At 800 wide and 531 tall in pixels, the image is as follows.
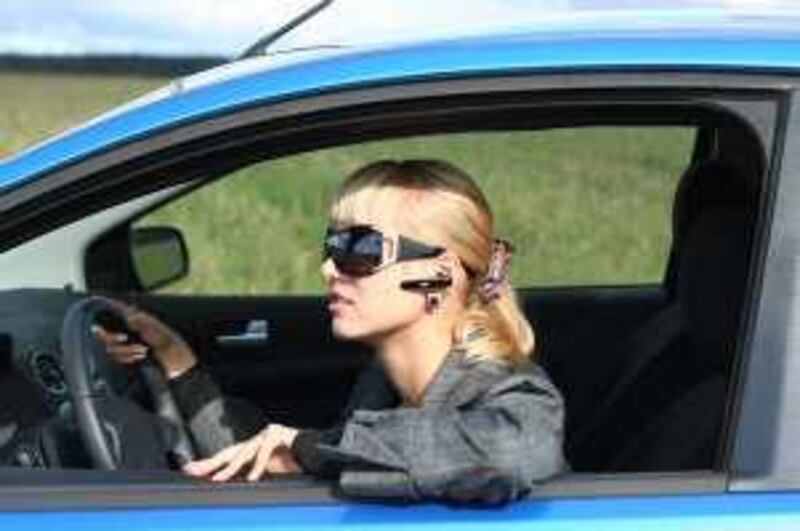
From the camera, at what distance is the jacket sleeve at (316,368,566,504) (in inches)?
93.0

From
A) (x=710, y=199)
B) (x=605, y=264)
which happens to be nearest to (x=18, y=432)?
(x=710, y=199)

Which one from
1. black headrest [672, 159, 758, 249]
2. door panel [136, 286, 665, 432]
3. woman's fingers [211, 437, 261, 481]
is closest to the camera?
woman's fingers [211, 437, 261, 481]

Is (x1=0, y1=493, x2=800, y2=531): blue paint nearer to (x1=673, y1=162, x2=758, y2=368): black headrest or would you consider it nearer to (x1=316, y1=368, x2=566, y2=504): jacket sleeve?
(x1=316, y1=368, x2=566, y2=504): jacket sleeve

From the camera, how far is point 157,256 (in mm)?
4281

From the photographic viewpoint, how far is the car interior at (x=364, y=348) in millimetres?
2533

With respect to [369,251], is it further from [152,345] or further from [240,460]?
[152,345]

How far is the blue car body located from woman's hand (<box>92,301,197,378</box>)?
2.13 feet

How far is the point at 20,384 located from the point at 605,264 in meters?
5.41

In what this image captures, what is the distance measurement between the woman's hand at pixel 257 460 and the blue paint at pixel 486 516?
18cm

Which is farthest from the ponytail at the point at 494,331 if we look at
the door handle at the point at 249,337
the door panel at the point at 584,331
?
the door handle at the point at 249,337

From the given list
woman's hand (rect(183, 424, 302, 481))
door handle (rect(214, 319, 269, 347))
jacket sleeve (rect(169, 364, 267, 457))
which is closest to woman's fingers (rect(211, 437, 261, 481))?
woman's hand (rect(183, 424, 302, 481))

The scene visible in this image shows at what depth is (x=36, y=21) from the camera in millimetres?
30266

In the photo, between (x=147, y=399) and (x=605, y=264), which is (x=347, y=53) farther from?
(x=605, y=264)

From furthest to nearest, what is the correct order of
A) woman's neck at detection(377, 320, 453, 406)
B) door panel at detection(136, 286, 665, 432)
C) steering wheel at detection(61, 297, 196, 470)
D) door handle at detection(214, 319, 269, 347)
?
door handle at detection(214, 319, 269, 347) → door panel at detection(136, 286, 665, 432) → steering wheel at detection(61, 297, 196, 470) → woman's neck at detection(377, 320, 453, 406)
